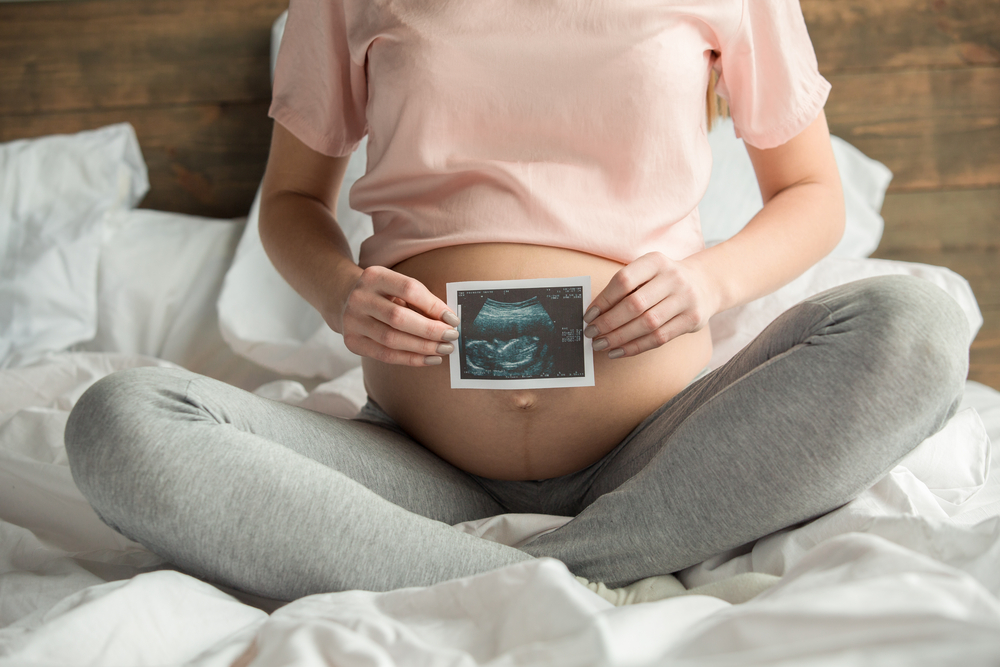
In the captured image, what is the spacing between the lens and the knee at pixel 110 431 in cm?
67

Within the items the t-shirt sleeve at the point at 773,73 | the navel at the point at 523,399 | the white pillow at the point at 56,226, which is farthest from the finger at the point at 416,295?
the white pillow at the point at 56,226

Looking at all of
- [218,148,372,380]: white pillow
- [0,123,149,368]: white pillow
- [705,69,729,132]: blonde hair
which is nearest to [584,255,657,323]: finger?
[705,69,729,132]: blonde hair

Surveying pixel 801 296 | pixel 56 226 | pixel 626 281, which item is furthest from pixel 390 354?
pixel 56 226

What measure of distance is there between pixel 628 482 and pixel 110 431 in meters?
0.52

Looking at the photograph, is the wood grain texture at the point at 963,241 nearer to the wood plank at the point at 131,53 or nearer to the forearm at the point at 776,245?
the forearm at the point at 776,245

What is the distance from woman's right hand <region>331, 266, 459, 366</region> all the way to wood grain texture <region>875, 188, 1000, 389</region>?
4.50 feet

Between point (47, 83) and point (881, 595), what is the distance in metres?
2.09

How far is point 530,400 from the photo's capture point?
0.83 meters

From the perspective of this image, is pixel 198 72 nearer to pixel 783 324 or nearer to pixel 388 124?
pixel 388 124

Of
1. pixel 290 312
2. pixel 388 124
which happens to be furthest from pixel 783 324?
pixel 290 312

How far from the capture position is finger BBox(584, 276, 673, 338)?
75 cm

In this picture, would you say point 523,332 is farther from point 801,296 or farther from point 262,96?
point 262,96

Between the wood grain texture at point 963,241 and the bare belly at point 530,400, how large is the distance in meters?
1.12

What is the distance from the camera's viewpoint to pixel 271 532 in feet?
2.17
